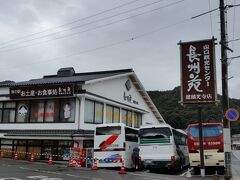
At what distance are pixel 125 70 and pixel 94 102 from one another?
6.76 m

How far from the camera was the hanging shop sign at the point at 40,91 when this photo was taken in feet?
86.9

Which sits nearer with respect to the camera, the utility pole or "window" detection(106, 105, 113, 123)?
the utility pole

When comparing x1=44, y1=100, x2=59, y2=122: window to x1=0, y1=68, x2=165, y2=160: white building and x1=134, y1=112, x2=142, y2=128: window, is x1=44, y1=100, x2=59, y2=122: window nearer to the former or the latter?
x1=0, y1=68, x2=165, y2=160: white building

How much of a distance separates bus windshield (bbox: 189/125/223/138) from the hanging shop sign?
9958mm

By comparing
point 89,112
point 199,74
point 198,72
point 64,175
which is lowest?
point 64,175

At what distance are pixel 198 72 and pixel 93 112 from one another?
40.8 ft

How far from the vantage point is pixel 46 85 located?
2747cm

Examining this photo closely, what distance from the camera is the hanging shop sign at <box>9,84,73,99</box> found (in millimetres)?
26500

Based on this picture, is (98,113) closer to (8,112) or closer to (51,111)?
(51,111)

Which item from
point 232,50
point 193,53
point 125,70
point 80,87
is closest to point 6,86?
point 80,87

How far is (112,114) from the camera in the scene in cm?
3250

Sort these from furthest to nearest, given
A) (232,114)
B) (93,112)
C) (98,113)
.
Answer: (98,113) < (93,112) < (232,114)

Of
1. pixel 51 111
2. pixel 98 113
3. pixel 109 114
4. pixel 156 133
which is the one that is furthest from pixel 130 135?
pixel 109 114

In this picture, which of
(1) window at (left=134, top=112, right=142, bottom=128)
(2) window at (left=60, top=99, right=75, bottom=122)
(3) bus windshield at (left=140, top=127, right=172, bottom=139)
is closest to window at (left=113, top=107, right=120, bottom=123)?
(1) window at (left=134, top=112, right=142, bottom=128)
